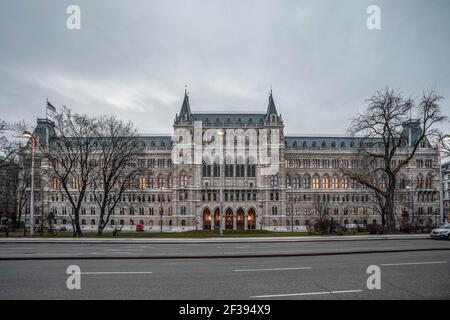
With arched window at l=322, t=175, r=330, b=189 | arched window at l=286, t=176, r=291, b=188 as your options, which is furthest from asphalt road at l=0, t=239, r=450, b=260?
arched window at l=322, t=175, r=330, b=189

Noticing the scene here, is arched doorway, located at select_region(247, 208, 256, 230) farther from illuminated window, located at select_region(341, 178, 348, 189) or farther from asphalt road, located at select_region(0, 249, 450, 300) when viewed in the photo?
asphalt road, located at select_region(0, 249, 450, 300)

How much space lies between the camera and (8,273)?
1086cm

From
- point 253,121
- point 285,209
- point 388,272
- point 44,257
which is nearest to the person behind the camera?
point 388,272

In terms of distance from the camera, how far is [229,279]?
9812 millimetres

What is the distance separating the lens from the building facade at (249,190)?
70.4m

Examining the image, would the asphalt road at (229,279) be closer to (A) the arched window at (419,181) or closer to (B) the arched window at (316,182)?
(B) the arched window at (316,182)

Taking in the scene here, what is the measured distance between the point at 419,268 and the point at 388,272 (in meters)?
1.68

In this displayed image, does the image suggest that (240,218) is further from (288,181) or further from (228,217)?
(288,181)

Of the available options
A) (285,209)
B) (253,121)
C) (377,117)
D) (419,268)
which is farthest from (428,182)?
(419,268)

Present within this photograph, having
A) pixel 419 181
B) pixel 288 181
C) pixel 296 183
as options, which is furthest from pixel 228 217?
pixel 419 181

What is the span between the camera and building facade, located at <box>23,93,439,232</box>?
70.4m

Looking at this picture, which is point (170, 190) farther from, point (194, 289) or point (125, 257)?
point (194, 289)

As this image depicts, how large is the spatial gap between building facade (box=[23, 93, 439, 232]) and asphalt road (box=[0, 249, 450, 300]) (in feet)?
182

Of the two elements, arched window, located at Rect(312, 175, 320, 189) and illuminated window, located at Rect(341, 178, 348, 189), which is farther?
illuminated window, located at Rect(341, 178, 348, 189)
